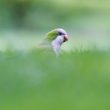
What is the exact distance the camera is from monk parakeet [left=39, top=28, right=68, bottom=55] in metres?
5.44

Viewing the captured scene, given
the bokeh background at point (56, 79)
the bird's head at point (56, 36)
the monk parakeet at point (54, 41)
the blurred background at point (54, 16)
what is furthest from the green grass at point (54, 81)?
the blurred background at point (54, 16)

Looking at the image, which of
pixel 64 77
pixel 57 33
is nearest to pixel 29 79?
pixel 64 77

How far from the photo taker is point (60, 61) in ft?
14.8

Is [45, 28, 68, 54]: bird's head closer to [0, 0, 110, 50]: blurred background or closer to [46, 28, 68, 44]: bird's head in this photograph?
[46, 28, 68, 44]: bird's head

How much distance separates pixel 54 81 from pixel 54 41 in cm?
168

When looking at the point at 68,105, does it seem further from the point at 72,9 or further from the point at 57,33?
the point at 72,9

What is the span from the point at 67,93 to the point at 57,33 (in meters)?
2.34

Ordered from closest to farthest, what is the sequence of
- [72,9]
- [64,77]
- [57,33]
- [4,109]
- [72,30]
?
[4,109] → [64,77] → [57,33] → [72,30] → [72,9]

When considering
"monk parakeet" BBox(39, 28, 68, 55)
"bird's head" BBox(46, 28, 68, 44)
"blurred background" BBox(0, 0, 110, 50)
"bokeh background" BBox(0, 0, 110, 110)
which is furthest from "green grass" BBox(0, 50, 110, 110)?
"blurred background" BBox(0, 0, 110, 50)

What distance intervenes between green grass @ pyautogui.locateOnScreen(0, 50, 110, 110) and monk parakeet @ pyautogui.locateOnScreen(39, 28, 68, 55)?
636 millimetres

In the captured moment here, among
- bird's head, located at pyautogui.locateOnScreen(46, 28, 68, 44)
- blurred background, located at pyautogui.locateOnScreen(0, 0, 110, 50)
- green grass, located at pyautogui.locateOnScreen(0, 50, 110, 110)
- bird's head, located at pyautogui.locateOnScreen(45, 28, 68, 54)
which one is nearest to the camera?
green grass, located at pyautogui.locateOnScreen(0, 50, 110, 110)

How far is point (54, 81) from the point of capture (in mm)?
4195

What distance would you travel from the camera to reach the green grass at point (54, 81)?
3.86m

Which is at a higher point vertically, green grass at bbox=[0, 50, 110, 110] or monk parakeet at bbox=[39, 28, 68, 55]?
monk parakeet at bbox=[39, 28, 68, 55]
